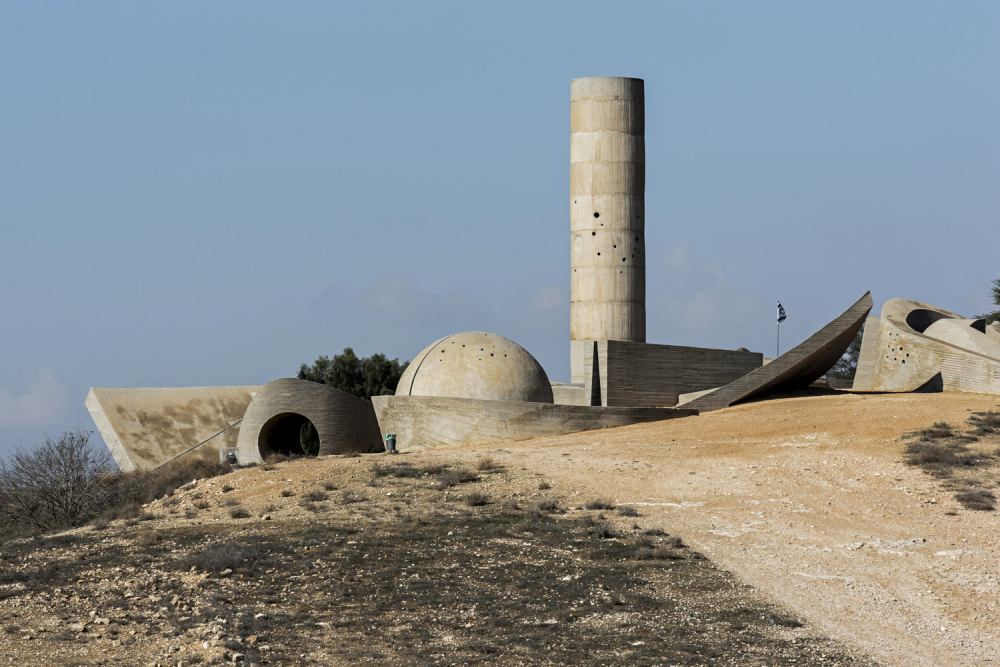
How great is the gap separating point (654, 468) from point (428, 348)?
34.9ft

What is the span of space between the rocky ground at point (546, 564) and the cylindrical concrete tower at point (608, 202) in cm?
1156

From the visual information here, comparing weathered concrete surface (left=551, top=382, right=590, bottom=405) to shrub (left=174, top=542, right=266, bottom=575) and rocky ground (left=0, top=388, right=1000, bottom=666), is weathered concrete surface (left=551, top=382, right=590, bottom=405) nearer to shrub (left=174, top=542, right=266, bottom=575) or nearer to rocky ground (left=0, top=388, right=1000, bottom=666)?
rocky ground (left=0, top=388, right=1000, bottom=666)

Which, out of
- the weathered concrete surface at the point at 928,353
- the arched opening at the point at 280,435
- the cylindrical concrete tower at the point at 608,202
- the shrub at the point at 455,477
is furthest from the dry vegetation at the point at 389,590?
the cylindrical concrete tower at the point at 608,202

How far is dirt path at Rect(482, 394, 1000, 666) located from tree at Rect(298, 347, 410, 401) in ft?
74.6

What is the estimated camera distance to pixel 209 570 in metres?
13.6

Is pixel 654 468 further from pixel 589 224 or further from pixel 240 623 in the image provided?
pixel 589 224

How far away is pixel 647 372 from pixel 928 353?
7592mm

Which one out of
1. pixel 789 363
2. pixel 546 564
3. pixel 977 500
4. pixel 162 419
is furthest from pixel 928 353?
pixel 162 419

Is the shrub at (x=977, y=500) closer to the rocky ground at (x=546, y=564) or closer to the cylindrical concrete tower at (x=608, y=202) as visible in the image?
the rocky ground at (x=546, y=564)

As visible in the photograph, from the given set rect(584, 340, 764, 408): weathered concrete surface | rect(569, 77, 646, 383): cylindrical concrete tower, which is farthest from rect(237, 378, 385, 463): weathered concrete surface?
rect(569, 77, 646, 383): cylindrical concrete tower

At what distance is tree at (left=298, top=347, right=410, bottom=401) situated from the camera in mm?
45912

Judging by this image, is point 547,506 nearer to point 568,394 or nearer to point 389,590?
point 389,590

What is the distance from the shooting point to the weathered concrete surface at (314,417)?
27047 mm

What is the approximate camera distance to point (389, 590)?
12.8m
